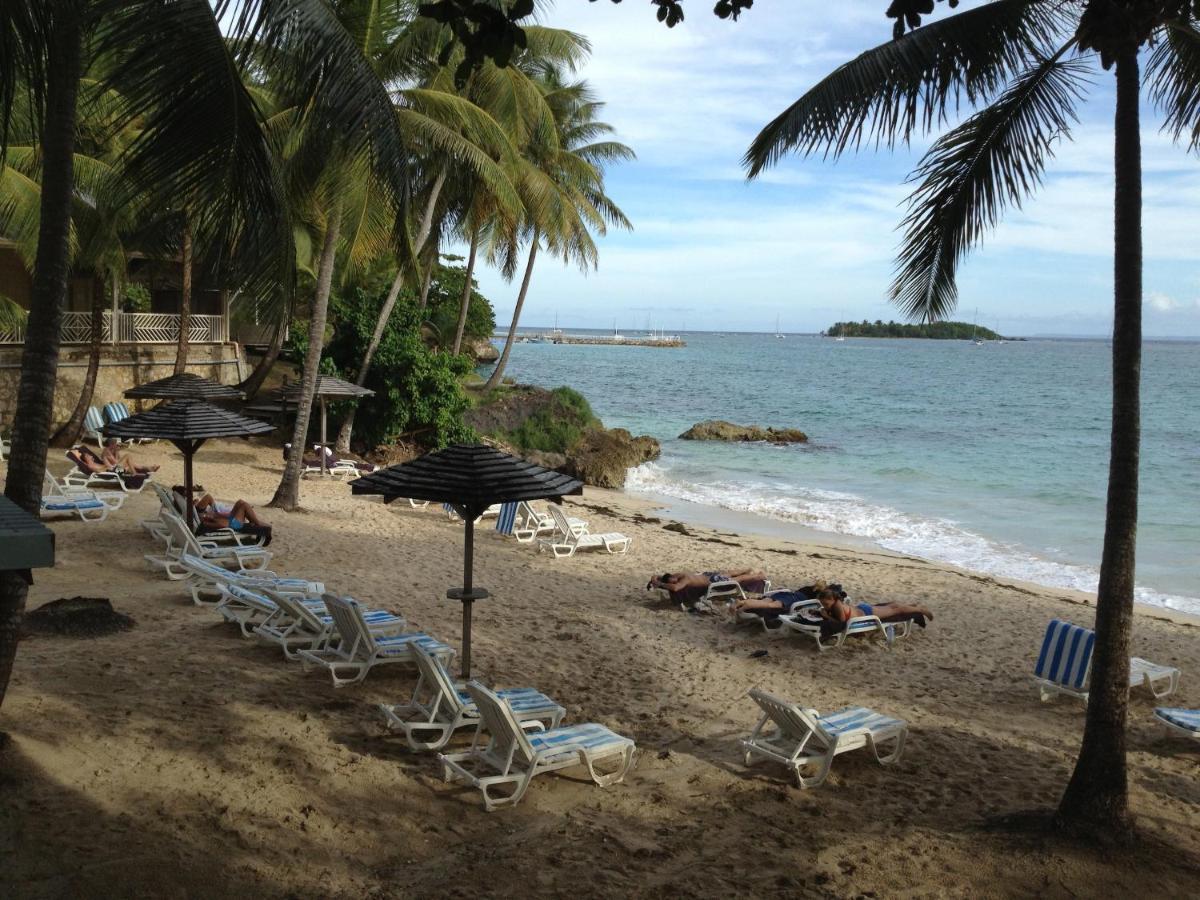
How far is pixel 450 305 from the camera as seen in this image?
116 feet

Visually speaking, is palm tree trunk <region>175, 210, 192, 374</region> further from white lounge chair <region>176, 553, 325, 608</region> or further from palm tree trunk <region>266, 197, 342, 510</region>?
white lounge chair <region>176, 553, 325, 608</region>

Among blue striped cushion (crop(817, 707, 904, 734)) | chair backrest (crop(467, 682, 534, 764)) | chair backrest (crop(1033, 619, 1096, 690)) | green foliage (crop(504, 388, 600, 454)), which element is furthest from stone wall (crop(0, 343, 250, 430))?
chair backrest (crop(1033, 619, 1096, 690))

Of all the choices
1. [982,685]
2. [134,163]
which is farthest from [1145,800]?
[134,163]

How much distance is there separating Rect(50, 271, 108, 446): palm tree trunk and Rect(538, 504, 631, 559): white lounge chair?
10273 mm

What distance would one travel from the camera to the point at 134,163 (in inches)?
199

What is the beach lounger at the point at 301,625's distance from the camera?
7.45 metres

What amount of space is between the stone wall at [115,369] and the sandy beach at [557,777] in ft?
36.4

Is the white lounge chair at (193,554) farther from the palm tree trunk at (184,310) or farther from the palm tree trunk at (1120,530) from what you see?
the palm tree trunk at (184,310)

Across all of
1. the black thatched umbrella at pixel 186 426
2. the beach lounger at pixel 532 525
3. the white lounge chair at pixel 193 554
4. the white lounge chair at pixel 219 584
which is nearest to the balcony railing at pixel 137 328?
the beach lounger at pixel 532 525

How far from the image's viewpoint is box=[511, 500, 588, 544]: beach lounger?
14283 mm

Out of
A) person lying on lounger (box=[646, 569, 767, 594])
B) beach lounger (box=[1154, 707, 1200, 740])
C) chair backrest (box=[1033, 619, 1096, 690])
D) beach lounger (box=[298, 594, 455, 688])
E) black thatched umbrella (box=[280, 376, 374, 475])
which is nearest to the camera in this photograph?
beach lounger (box=[1154, 707, 1200, 740])

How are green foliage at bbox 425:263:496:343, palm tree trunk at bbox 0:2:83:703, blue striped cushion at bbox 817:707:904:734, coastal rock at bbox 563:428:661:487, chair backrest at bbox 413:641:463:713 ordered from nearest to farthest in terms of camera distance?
palm tree trunk at bbox 0:2:83:703
chair backrest at bbox 413:641:463:713
blue striped cushion at bbox 817:707:904:734
coastal rock at bbox 563:428:661:487
green foliage at bbox 425:263:496:343

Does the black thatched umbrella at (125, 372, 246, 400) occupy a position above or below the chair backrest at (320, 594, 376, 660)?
above

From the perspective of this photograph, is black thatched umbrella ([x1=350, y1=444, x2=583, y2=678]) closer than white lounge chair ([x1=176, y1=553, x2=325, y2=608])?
Yes
